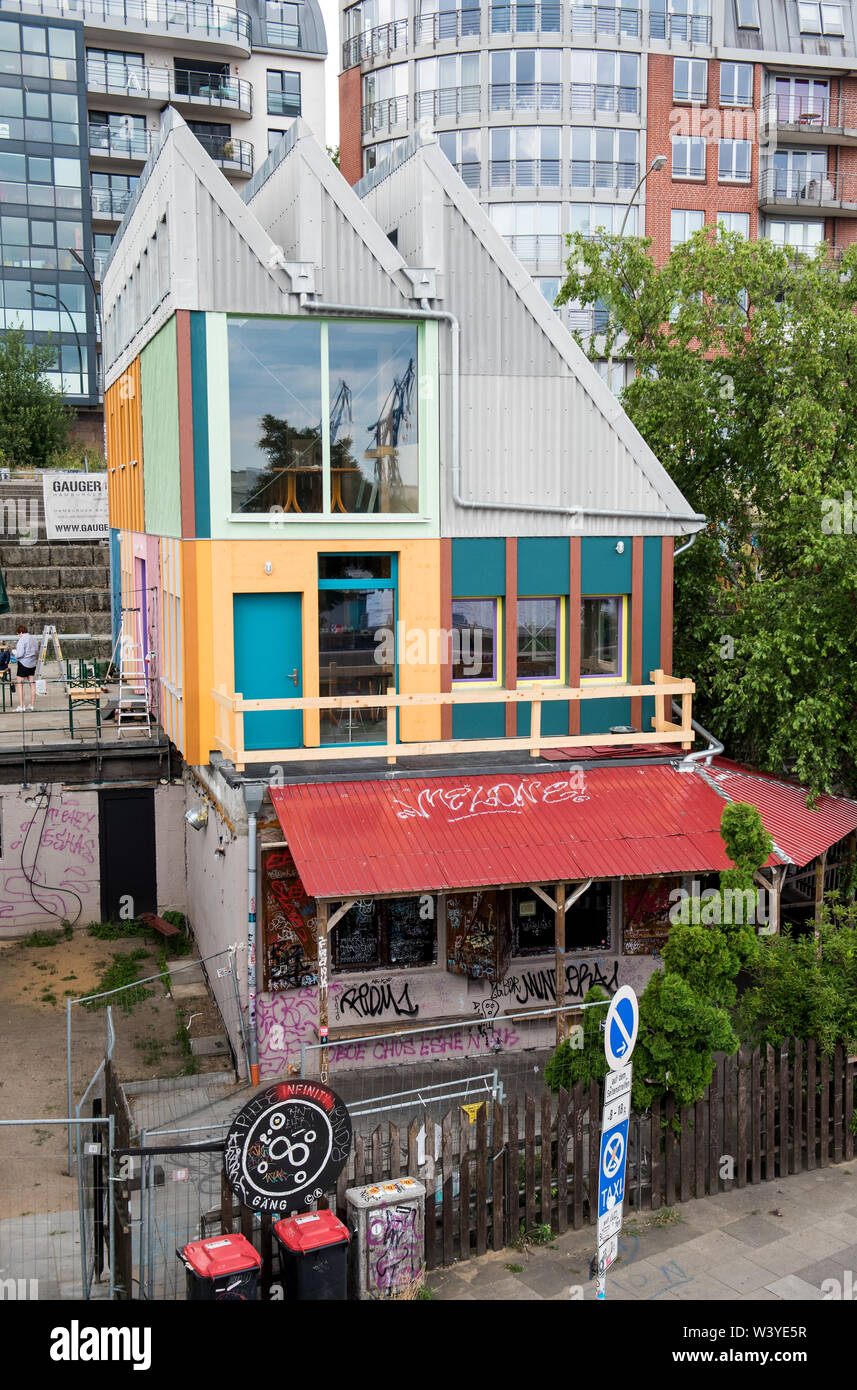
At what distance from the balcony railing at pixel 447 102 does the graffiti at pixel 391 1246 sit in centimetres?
4593

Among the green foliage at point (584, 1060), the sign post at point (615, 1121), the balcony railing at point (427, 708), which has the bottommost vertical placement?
the green foliage at point (584, 1060)

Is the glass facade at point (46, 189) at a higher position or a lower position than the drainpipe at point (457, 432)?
higher

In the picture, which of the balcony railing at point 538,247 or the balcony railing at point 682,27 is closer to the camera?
the balcony railing at point 682,27

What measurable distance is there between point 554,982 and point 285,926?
3.75 meters

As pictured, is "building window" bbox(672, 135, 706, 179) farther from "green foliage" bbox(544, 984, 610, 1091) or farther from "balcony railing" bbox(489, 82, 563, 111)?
"green foliage" bbox(544, 984, 610, 1091)

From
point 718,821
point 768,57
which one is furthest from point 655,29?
point 718,821

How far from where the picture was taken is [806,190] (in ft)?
168

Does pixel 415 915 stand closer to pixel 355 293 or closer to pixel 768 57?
pixel 355 293

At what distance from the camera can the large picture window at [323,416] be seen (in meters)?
16.8

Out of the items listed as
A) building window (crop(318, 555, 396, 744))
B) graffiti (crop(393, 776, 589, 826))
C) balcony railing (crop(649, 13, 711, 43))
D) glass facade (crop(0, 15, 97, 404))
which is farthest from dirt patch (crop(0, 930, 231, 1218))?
glass facade (crop(0, 15, 97, 404))

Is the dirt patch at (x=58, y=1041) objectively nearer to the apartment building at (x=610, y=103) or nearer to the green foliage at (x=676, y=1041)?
the green foliage at (x=676, y=1041)

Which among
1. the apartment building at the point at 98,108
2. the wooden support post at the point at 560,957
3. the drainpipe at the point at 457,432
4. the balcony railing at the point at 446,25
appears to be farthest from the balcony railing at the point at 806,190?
the wooden support post at the point at 560,957

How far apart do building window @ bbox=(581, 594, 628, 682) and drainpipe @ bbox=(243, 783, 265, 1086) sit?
19.3 ft

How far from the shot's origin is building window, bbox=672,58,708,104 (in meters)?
48.6
